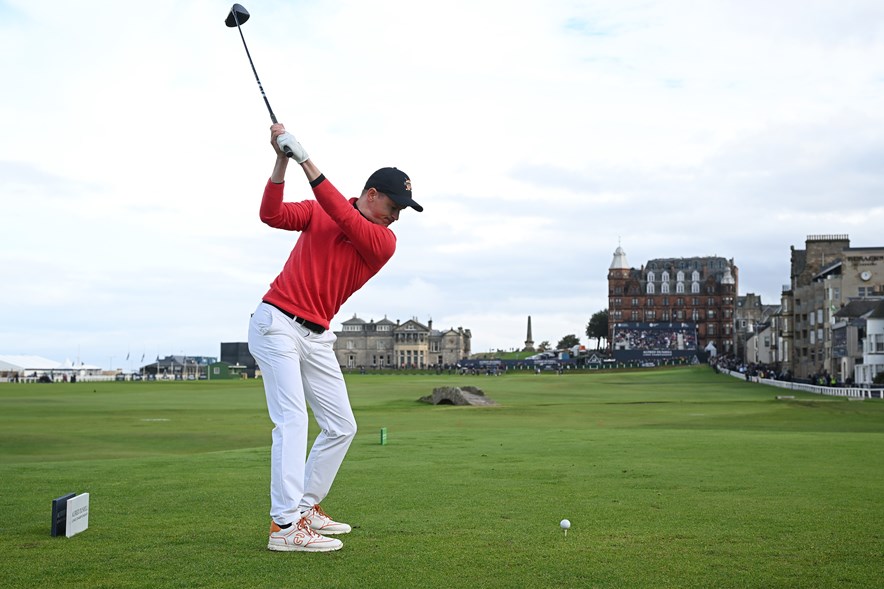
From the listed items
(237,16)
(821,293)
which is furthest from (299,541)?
(821,293)

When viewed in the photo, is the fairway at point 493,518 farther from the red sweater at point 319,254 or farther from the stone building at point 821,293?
the stone building at point 821,293

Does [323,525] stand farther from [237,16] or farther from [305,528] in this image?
[237,16]

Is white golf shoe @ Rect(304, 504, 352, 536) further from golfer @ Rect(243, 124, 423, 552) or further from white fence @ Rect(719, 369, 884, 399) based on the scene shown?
white fence @ Rect(719, 369, 884, 399)

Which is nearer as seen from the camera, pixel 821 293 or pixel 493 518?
pixel 493 518

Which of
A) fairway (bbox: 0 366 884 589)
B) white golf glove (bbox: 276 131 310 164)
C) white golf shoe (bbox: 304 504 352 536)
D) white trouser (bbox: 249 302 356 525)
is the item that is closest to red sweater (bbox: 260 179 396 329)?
white trouser (bbox: 249 302 356 525)

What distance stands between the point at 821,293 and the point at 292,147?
387 feet

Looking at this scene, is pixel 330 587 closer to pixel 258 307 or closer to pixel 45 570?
pixel 45 570

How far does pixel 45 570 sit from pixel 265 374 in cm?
237

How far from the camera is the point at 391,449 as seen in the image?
17656 mm

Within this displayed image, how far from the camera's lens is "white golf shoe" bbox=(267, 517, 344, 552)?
751 centimetres

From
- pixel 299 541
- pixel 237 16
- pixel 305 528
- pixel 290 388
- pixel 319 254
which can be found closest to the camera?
pixel 299 541

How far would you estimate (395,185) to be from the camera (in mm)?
8188

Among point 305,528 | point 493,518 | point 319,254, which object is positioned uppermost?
point 319,254

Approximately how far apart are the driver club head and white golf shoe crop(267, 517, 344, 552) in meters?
4.87
